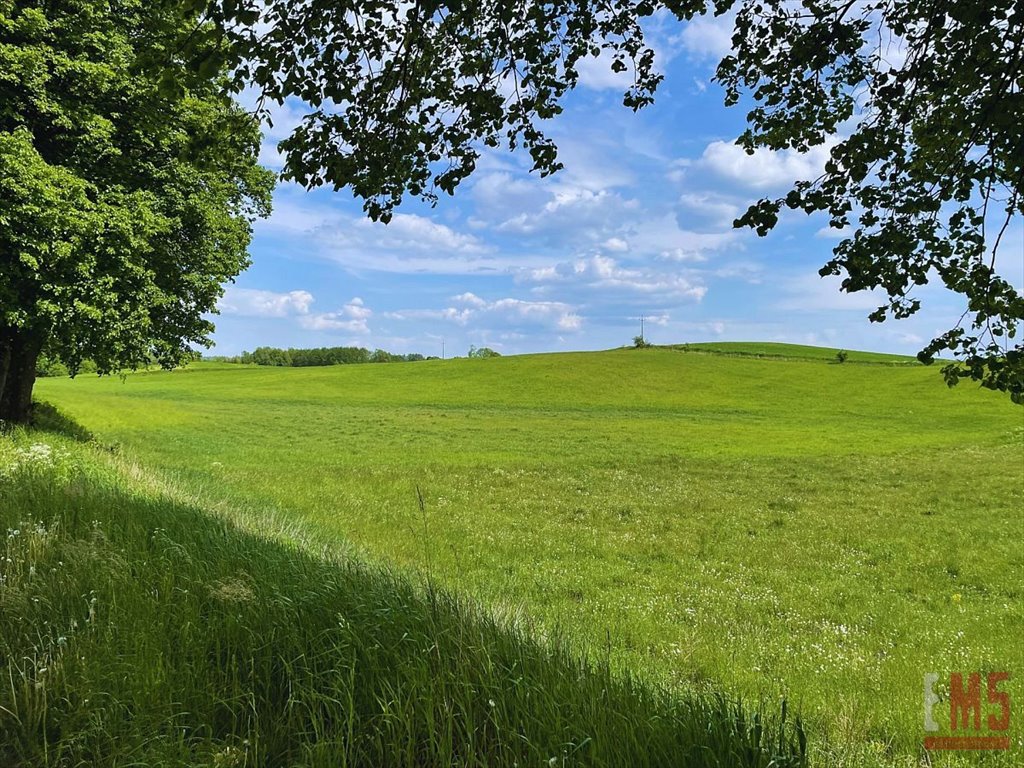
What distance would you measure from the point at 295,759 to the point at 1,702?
191cm

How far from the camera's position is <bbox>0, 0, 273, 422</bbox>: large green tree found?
45.7 feet

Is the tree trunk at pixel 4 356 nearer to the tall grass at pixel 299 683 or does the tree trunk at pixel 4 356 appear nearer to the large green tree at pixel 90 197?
the large green tree at pixel 90 197

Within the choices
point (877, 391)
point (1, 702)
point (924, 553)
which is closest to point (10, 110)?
point (1, 702)

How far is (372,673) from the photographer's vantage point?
12.6ft

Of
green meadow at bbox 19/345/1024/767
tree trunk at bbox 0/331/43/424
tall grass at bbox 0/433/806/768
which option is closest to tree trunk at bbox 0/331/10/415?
tree trunk at bbox 0/331/43/424

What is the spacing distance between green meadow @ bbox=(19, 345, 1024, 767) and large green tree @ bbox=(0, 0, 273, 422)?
415 cm

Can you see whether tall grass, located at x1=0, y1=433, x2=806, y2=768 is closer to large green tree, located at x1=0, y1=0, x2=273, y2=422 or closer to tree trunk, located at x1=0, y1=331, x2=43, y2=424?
large green tree, located at x1=0, y1=0, x2=273, y2=422

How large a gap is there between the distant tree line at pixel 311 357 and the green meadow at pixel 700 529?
386 feet

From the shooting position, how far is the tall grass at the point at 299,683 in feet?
10.3

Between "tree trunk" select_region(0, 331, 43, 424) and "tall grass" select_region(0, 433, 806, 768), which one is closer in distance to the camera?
"tall grass" select_region(0, 433, 806, 768)

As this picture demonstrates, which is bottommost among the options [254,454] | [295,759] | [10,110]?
[254,454]

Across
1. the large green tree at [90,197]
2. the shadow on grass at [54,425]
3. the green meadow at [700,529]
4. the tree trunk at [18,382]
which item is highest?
the large green tree at [90,197]

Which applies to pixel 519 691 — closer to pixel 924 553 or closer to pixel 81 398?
pixel 924 553

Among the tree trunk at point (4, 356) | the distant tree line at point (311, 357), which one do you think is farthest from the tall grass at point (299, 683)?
the distant tree line at point (311, 357)
